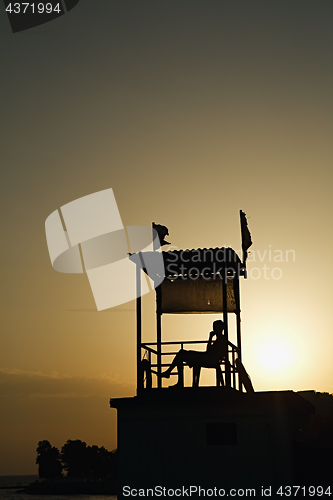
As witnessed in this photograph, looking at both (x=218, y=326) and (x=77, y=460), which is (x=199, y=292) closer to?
(x=218, y=326)

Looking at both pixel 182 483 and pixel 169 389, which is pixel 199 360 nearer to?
pixel 169 389

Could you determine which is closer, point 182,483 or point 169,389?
point 182,483

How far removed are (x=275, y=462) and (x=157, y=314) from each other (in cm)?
489

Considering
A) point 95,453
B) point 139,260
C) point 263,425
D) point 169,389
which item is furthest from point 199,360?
point 95,453

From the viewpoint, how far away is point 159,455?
40.4 ft

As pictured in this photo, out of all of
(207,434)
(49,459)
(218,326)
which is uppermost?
(218,326)

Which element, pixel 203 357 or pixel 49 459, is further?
pixel 49 459

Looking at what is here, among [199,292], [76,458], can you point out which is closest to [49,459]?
[76,458]

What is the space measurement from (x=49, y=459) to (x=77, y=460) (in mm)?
8179

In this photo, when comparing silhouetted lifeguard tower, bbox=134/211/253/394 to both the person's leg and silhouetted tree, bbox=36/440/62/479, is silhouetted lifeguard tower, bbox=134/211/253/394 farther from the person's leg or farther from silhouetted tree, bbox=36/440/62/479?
silhouetted tree, bbox=36/440/62/479

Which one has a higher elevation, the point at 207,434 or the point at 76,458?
the point at 207,434

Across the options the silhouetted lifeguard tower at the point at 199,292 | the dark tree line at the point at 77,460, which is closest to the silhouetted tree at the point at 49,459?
the dark tree line at the point at 77,460

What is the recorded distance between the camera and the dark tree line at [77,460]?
13012cm

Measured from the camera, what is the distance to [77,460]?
133 meters
